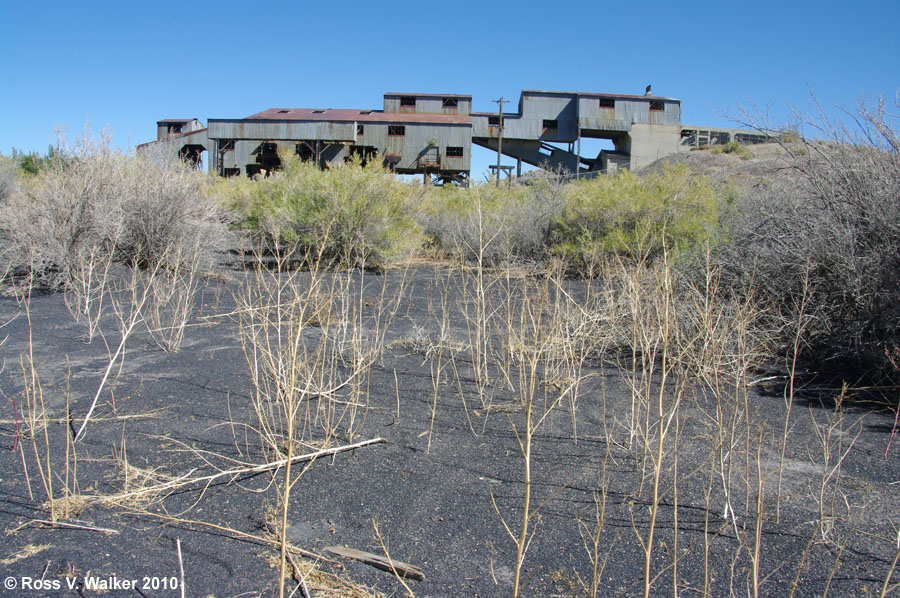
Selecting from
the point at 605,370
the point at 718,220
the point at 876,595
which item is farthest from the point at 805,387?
the point at 718,220

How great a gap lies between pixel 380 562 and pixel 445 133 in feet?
104

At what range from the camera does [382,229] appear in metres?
12.0

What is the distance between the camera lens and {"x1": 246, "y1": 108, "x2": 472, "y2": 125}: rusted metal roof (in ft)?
104

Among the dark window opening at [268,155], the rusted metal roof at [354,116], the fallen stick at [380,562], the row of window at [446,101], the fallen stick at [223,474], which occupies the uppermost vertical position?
the row of window at [446,101]

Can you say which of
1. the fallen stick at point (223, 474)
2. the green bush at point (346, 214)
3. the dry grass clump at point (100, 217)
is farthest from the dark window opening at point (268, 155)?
the fallen stick at point (223, 474)

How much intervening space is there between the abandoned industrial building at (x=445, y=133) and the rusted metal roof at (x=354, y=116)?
0.19 ft

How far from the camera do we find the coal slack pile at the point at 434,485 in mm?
2119

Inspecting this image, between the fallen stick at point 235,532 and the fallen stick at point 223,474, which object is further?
the fallen stick at point 223,474

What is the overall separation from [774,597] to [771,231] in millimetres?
4634

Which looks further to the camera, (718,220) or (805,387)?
(718,220)

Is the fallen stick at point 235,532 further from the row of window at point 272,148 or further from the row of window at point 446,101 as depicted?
the row of window at point 446,101

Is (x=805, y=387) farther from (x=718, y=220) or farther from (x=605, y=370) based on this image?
(x=718, y=220)

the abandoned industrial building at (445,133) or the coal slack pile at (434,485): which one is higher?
the abandoned industrial building at (445,133)

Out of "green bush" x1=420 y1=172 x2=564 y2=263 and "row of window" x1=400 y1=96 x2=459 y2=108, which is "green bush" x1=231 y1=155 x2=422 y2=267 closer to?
→ "green bush" x1=420 y1=172 x2=564 y2=263
